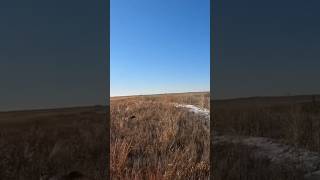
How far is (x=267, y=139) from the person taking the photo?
856 centimetres

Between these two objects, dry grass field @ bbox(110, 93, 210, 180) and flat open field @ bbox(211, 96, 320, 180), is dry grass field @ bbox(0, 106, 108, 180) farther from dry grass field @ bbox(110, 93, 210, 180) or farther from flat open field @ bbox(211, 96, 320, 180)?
flat open field @ bbox(211, 96, 320, 180)

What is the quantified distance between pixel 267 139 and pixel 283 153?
4.23 ft

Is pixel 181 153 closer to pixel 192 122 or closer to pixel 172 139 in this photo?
pixel 172 139

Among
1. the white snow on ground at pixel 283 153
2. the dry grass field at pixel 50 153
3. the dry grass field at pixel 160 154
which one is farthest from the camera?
the white snow on ground at pixel 283 153

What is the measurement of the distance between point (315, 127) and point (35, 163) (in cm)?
555

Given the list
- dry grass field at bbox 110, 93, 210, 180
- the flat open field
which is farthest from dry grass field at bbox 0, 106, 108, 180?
the flat open field

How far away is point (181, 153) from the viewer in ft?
21.5

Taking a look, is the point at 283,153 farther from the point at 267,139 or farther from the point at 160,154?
the point at 160,154

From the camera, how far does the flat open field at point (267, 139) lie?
6246 millimetres

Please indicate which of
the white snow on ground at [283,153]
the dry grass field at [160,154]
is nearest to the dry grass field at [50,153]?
the dry grass field at [160,154]

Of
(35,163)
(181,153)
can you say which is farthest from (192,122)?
(35,163)

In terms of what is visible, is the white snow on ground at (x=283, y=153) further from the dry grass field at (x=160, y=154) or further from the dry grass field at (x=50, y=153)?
the dry grass field at (x=50, y=153)

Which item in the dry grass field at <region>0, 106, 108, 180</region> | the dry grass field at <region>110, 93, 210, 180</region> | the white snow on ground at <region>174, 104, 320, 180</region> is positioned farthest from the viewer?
the white snow on ground at <region>174, 104, 320, 180</region>

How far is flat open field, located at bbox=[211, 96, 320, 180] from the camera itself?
6246mm
